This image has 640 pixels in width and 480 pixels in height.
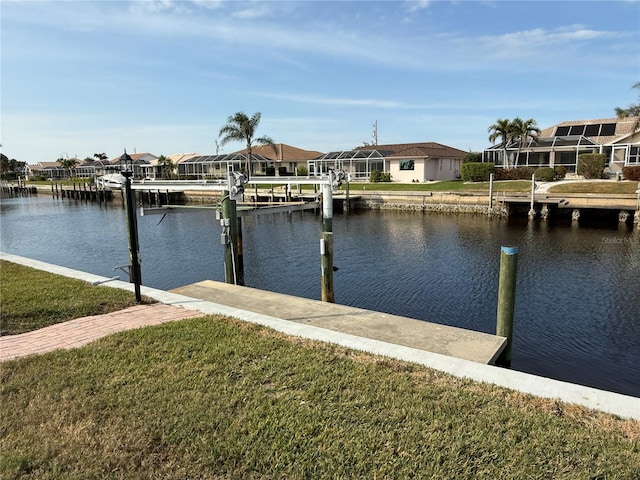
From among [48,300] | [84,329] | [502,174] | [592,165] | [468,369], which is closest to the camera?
[468,369]

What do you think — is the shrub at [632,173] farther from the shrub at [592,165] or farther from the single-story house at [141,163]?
the single-story house at [141,163]

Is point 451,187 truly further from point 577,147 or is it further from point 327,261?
point 327,261

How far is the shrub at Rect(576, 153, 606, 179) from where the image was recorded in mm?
36375

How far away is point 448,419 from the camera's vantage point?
410cm

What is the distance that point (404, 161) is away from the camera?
47688 mm

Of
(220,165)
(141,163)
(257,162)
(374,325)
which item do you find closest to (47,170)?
(141,163)

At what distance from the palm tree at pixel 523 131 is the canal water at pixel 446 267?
16.1 meters

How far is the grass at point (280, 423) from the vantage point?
137 inches

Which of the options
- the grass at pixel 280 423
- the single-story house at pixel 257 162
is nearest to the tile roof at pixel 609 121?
the single-story house at pixel 257 162

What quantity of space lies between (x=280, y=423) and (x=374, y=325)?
3453 mm

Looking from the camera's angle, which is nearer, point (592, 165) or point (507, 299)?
point (507, 299)

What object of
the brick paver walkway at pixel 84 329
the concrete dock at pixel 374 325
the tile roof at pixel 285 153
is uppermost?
the tile roof at pixel 285 153

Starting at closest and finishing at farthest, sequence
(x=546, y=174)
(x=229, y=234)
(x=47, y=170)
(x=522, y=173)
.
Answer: (x=229, y=234) → (x=546, y=174) → (x=522, y=173) → (x=47, y=170)

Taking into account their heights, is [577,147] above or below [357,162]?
above
